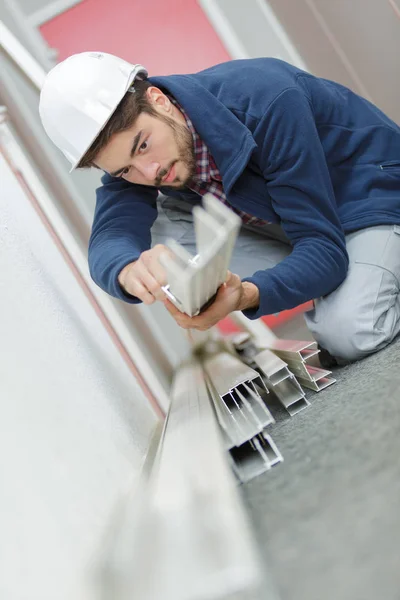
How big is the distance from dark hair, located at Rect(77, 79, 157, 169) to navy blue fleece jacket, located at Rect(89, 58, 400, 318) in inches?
3.8

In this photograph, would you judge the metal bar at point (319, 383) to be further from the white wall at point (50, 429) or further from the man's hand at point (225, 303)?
the white wall at point (50, 429)

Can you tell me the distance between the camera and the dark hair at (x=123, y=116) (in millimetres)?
973

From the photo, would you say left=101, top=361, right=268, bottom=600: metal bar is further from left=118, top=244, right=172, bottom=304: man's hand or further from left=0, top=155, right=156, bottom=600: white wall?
left=118, top=244, right=172, bottom=304: man's hand

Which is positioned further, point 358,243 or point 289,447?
point 358,243

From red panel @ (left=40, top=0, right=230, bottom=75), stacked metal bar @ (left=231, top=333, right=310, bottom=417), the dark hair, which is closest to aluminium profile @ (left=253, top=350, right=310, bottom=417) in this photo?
stacked metal bar @ (left=231, top=333, right=310, bottom=417)

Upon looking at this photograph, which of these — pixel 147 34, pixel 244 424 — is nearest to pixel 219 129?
pixel 244 424

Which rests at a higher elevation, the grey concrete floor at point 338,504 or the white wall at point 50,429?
the white wall at point 50,429

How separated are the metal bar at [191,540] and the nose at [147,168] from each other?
561 mm

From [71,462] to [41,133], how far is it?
5.11 feet

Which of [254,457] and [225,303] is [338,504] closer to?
[254,457]

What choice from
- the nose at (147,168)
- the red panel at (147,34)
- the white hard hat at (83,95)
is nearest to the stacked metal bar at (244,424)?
the nose at (147,168)

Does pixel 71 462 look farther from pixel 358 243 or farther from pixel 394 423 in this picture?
pixel 358 243

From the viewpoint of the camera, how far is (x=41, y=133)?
6.36 ft

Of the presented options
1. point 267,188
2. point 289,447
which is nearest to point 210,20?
point 267,188
